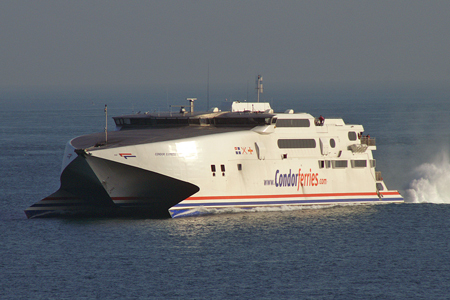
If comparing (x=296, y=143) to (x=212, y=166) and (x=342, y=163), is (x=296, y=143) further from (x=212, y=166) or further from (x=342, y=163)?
(x=212, y=166)

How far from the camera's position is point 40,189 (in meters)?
55.9

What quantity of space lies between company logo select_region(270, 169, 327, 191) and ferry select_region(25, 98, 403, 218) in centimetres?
7

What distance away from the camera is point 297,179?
155ft

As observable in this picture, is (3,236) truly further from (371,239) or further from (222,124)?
(371,239)

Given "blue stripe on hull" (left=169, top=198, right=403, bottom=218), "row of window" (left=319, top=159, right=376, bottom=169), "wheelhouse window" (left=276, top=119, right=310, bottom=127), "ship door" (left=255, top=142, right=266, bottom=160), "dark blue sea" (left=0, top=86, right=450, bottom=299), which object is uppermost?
"wheelhouse window" (left=276, top=119, right=310, bottom=127)

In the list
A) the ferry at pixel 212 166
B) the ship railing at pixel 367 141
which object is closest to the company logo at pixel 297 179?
the ferry at pixel 212 166

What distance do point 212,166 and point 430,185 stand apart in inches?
978

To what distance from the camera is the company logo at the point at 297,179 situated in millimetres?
46219

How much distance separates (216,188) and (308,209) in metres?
7.87

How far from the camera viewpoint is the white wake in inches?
2205

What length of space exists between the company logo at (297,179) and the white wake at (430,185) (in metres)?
11.4

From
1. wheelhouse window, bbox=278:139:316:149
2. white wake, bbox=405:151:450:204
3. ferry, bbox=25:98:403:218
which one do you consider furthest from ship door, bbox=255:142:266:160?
white wake, bbox=405:151:450:204

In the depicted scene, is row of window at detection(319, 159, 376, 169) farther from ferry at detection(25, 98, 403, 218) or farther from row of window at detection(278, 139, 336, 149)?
row of window at detection(278, 139, 336, 149)

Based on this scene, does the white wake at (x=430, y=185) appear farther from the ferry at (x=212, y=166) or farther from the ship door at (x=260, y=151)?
the ship door at (x=260, y=151)
